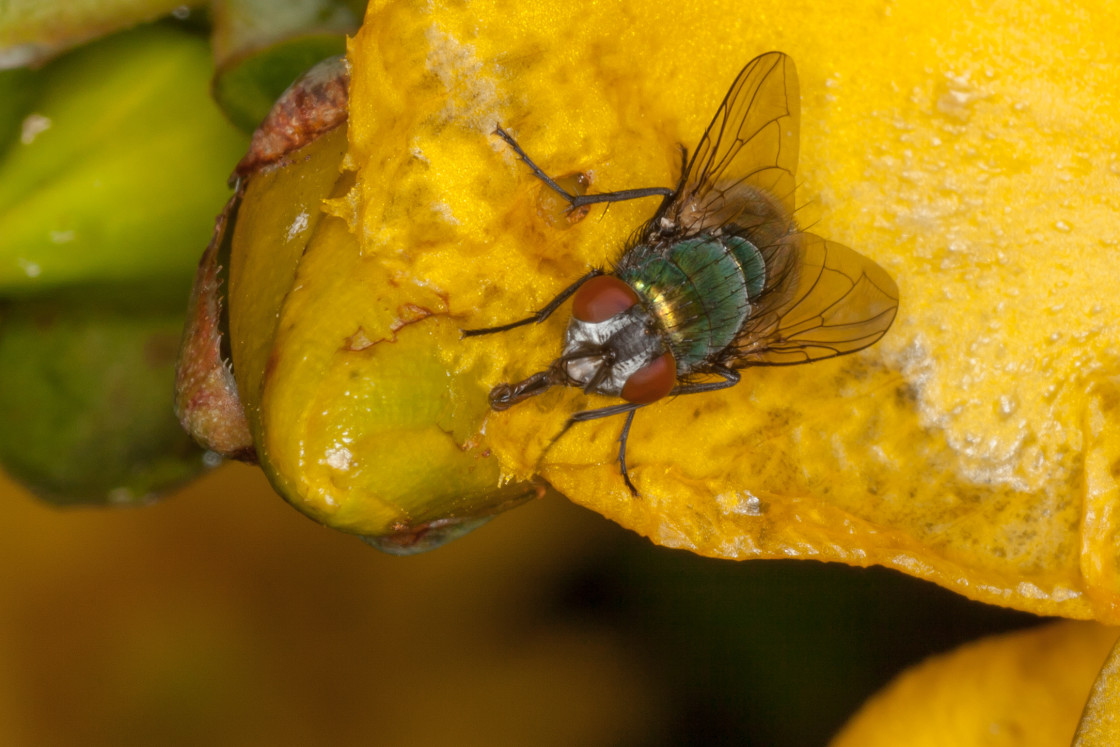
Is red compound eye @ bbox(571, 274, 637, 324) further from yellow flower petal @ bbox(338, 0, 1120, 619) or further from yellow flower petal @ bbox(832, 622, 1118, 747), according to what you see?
yellow flower petal @ bbox(832, 622, 1118, 747)

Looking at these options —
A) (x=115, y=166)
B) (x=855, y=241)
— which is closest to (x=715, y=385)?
(x=855, y=241)

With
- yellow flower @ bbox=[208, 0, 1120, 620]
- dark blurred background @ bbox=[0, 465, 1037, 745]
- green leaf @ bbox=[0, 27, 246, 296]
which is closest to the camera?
yellow flower @ bbox=[208, 0, 1120, 620]

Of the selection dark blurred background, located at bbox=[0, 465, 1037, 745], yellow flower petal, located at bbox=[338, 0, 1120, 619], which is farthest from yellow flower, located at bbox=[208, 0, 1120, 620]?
dark blurred background, located at bbox=[0, 465, 1037, 745]

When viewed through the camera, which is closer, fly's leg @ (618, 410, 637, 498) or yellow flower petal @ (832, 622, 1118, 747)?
fly's leg @ (618, 410, 637, 498)

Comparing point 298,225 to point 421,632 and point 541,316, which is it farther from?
point 421,632

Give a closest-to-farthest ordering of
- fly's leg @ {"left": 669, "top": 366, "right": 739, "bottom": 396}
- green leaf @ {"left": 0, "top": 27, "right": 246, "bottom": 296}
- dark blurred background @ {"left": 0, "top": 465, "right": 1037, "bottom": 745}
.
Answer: fly's leg @ {"left": 669, "top": 366, "right": 739, "bottom": 396} < green leaf @ {"left": 0, "top": 27, "right": 246, "bottom": 296} < dark blurred background @ {"left": 0, "top": 465, "right": 1037, "bottom": 745}

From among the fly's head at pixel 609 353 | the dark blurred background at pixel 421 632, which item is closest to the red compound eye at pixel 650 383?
the fly's head at pixel 609 353

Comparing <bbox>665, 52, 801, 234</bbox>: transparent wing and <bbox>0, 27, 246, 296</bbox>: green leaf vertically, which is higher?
<bbox>665, 52, 801, 234</bbox>: transparent wing

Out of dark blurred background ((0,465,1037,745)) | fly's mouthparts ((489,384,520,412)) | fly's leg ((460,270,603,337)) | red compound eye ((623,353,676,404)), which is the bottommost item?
dark blurred background ((0,465,1037,745))
